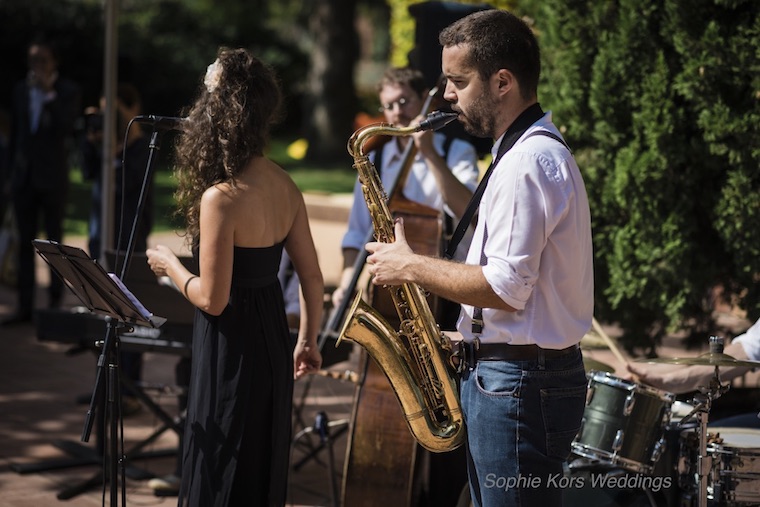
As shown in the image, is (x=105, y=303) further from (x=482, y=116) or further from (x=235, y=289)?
(x=482, y=116)

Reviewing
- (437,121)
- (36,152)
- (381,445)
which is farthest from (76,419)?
(437,121)

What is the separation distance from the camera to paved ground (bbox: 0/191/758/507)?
16.7 feet

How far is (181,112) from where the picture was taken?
3.96 meters

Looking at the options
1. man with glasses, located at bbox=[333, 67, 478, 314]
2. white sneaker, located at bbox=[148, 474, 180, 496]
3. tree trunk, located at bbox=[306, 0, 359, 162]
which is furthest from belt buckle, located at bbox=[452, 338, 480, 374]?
tree trunk, located at bbox=[306, 0, 359, 162]

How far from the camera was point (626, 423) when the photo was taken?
3883 millimetres

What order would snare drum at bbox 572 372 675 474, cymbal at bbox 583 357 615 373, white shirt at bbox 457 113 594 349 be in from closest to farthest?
1. white shirt at bbox 457 113 594 349
2. snare drum at bbox 572 372 675 474
3. cymbal at bbox 583 357 615 373

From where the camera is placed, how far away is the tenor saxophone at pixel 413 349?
332 cm

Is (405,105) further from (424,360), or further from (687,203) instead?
(424,360)

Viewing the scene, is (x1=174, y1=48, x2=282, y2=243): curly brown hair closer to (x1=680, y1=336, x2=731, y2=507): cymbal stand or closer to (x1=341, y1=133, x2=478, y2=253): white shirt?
(x1=341, y1=133, x2=478, y2=253): white shirt

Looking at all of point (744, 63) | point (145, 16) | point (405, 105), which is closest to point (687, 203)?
point (744, 63)

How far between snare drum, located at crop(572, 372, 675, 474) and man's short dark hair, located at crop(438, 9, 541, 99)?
4.89ft

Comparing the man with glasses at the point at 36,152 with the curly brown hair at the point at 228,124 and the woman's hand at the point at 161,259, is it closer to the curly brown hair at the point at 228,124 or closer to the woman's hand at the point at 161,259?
the woman's hand at the point at 161,259

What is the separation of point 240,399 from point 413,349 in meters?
0.66

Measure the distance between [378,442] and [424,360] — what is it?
1.14m
